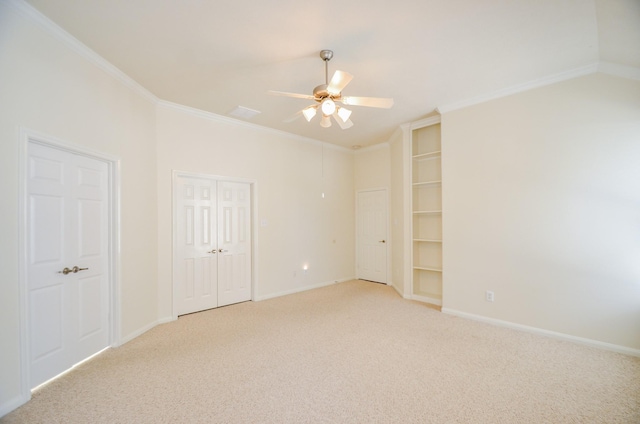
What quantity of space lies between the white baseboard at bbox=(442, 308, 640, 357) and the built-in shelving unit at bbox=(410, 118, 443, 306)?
27.8 inches

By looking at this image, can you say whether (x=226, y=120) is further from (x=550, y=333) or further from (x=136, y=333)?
(x=550, y=333)

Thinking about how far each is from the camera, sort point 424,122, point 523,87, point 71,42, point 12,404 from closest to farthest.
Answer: point 12,404
point 71,42
point 523,87
point 424,122

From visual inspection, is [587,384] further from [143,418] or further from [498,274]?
[143,418]

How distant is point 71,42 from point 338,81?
240 centimetres

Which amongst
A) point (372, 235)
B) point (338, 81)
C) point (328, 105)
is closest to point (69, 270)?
point (328, 105)

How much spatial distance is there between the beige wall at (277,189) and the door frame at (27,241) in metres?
0.76

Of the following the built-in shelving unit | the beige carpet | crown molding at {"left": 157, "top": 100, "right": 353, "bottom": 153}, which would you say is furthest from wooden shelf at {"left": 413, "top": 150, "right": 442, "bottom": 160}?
the beige carpet

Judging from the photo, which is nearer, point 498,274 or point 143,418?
point 143,418

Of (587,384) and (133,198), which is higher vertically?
(133,198)

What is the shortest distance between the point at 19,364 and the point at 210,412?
1.46 metres

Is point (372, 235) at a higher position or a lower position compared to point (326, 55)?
lower

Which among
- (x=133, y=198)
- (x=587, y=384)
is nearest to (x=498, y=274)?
(x=587, y=384)

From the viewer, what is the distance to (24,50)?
216 centimetres

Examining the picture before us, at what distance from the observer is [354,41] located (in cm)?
257
